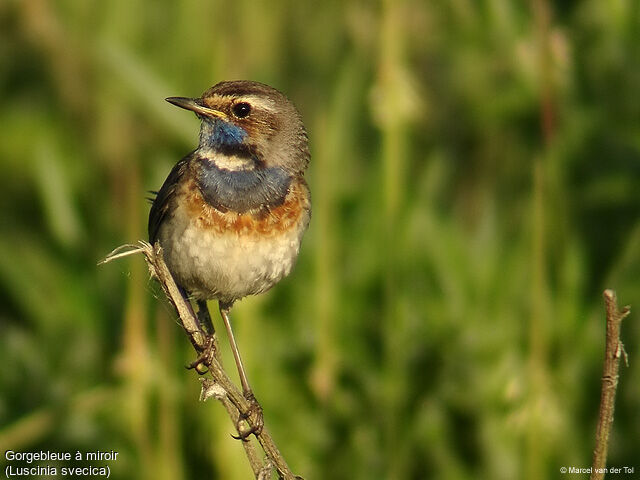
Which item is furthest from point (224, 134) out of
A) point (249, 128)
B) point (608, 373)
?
point (608, 373)

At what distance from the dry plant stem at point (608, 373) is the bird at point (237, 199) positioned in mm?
1158

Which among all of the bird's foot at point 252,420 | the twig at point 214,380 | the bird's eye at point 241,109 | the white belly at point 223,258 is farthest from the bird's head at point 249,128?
the bird's foot at point 252,420

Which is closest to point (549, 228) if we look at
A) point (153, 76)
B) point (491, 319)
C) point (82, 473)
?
point (491, 319)

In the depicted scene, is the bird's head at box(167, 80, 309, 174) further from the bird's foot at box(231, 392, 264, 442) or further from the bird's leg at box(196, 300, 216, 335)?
the bird's foot at box(231, 392, 264, 442)

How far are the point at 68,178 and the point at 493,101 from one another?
208 centimetres

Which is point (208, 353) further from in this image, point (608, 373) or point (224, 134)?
point (608, 373)

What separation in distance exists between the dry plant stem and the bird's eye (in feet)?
4.74

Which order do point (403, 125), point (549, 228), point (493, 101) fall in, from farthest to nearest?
point (493, 101)
point (549, 228)
point (403, 125)

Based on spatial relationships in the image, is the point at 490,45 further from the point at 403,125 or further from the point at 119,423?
the point at 119,423

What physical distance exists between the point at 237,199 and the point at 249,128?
238 millimetres

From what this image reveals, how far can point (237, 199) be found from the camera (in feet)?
12.0

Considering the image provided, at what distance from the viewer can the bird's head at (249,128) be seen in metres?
3.69

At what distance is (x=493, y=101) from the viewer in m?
5.45

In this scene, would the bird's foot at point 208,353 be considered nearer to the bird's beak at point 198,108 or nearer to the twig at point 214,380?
the twig at point 214,380
